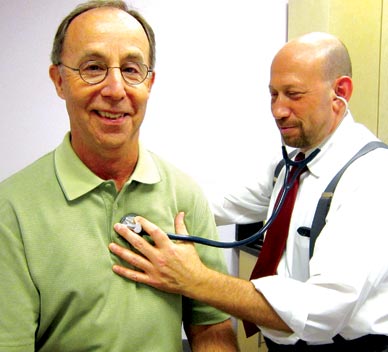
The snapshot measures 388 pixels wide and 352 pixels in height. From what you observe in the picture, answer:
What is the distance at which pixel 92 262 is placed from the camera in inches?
36.8

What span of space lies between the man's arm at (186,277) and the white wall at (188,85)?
138 centimetres

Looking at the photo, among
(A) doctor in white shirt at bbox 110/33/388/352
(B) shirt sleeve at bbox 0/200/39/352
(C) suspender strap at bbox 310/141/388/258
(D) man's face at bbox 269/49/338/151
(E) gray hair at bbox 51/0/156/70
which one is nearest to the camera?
(B) shirt sleeve at bbox 0/200/39/352

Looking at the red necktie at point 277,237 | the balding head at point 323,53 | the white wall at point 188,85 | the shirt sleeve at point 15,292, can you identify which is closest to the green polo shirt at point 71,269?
the shirt sleeve at point 15,292

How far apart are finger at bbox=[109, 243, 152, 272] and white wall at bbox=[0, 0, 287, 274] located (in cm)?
151

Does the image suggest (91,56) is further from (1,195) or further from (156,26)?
(156,26)

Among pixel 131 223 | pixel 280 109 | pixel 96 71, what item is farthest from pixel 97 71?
pixel 280 109

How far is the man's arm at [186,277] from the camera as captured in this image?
3.25 ft

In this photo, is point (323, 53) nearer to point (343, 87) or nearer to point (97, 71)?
point (343, 87)

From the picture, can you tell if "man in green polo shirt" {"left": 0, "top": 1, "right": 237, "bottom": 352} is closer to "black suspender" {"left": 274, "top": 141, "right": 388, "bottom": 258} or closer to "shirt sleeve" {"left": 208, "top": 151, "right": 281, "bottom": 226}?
"black suspender" {"left": 274, "top": 141, "right": 388, "bottom": 258}

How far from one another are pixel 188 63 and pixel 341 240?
1609mm

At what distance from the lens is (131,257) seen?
0.98 meters

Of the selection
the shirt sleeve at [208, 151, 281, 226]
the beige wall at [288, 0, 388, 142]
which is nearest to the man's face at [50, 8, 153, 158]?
the shirt sleeve at [208, 151, 281, 226]

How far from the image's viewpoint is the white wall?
2316 millimetres

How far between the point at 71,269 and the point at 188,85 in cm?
173
